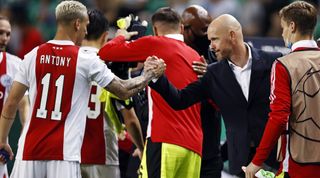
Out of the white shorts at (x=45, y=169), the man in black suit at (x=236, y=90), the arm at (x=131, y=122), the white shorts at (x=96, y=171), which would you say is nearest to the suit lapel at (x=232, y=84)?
the man in black suit at (x=236, y=90)

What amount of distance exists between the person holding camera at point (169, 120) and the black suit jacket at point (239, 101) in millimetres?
363

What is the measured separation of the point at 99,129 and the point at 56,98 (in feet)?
4.31

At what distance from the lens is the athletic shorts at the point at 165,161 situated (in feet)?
24.5

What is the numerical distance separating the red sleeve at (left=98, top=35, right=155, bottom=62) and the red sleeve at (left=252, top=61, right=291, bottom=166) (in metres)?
1.62

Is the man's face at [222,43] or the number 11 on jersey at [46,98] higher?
the man's face at [222,43]

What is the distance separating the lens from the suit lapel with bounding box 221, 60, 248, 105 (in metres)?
7.00

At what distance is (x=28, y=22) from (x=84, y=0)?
3.33 ft

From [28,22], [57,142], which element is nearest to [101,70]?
[57,142]

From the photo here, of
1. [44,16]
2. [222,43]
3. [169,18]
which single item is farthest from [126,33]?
[44,16]

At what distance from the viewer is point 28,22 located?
1477 cm

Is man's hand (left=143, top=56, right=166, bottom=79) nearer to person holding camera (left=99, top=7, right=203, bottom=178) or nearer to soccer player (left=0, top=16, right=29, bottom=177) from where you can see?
person holding camera (left=99, top=7, right=203, bottom=178)

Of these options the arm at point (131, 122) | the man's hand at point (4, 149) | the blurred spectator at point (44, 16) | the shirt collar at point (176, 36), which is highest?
the blurred spectator at point (44, 16)

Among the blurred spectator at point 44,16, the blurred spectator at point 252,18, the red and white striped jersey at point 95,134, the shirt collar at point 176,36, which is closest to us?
the shirt collar at point 176,36

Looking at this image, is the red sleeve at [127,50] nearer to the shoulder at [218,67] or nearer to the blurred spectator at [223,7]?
the shoulder at [218,67]
